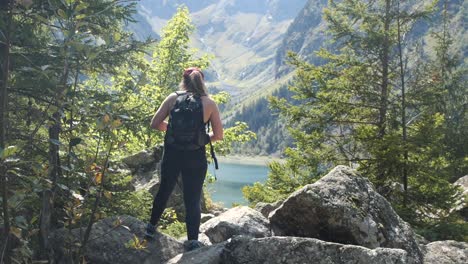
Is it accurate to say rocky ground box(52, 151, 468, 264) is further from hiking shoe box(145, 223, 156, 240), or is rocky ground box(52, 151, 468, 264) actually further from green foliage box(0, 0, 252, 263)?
green foliage box(0, 0, 252, 263)

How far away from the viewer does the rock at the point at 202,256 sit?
5082 millimetres

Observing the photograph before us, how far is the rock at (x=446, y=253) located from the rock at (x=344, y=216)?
275mm

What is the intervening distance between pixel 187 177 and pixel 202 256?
114 centimetres

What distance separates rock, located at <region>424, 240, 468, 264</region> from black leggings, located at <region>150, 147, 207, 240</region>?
10.8 ft

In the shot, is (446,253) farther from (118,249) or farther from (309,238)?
(118,249)

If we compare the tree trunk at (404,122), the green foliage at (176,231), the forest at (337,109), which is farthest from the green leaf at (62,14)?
the tree trunk at (404,122)

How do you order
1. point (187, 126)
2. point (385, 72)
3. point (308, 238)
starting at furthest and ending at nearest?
point (385, 72), point (187, 126), point (308, 238)


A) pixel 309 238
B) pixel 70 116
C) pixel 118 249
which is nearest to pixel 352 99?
pixel 309 238

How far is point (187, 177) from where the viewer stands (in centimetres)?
597

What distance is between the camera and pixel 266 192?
45.6 ft

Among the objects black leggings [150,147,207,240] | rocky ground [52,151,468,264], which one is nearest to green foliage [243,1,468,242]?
rocky ground [52,151,468,264]

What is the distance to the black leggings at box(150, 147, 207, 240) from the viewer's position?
5863mm

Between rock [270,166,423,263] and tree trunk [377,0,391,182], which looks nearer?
rock [270,166,423,263]

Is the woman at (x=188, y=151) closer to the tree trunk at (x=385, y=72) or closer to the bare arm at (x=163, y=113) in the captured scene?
the bare arm at (x=163, y=113)
